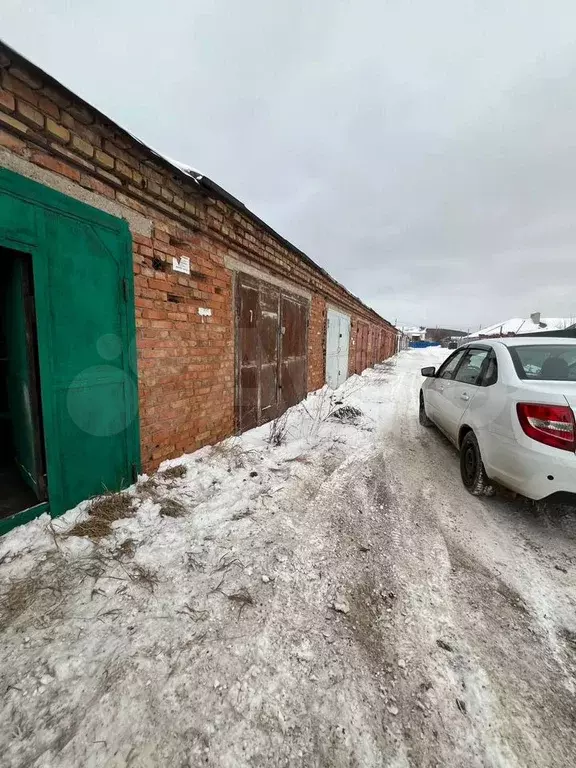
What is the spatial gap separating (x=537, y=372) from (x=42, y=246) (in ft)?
13.4

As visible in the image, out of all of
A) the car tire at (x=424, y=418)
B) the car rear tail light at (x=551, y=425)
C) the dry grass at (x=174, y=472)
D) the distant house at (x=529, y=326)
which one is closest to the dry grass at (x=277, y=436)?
the dry grass at (x=174, y=472)

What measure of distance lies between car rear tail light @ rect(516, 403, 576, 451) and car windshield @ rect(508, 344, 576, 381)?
0.45 metres

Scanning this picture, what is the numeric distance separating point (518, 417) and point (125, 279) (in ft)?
11.4

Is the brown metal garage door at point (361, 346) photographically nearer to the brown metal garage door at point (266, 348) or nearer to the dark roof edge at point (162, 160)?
the brown metal garage door at point (266, 348)

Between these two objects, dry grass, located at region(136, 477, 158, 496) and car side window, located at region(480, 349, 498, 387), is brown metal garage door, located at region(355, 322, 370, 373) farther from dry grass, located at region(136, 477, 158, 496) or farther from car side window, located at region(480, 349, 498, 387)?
dry grass, located at region(136, 477, 158, 496)

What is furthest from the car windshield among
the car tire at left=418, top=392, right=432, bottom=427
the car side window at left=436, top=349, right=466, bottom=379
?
the car tire at left=418, top=392, right=432, bottom=427

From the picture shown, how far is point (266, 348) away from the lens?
17.5 ft

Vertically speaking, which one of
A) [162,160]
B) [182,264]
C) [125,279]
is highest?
[162,160]

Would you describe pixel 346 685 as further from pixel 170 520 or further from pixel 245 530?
pixel 170 520

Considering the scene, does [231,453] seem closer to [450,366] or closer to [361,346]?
[450,366]

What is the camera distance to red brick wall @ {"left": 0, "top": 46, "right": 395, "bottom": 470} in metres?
2.17

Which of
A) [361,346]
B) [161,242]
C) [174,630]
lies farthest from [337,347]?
[174,630]

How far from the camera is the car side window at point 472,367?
3457 mm

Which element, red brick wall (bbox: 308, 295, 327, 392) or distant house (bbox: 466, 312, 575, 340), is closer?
red brick wall (bbox: 308, 295, 327, 392)
